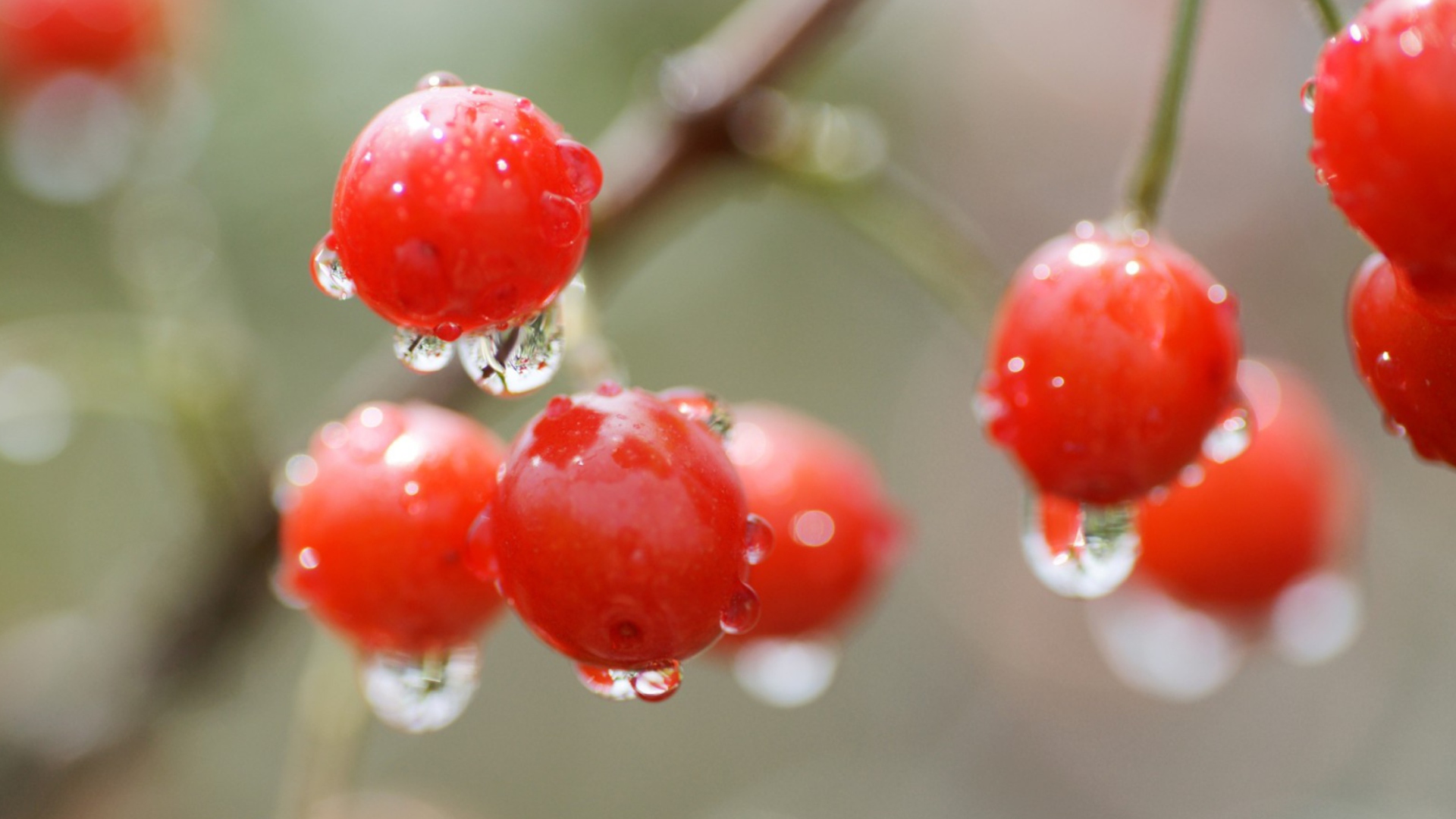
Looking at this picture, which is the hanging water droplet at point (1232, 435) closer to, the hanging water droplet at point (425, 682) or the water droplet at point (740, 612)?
the water droplet at point (740, 612)

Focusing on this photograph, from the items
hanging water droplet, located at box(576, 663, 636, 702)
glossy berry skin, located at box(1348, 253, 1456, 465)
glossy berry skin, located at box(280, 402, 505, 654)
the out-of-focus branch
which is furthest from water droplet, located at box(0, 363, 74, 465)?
glossy berry skin, located at box(1348, 253, 1456, 465)

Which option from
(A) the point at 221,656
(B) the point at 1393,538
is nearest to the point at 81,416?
(A) the point at 221,656

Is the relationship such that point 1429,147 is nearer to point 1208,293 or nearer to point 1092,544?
point 1208,293

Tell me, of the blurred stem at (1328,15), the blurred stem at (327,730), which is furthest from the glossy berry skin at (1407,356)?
the blurred stem at (327,730)

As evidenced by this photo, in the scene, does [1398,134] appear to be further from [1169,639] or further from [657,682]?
[1169,639]


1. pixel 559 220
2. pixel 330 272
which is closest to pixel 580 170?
pixel 559 220

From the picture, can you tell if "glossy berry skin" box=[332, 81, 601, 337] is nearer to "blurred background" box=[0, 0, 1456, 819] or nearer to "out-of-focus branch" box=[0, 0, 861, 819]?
"out-of-focus branch" box=[0, 0, 861, 819]
